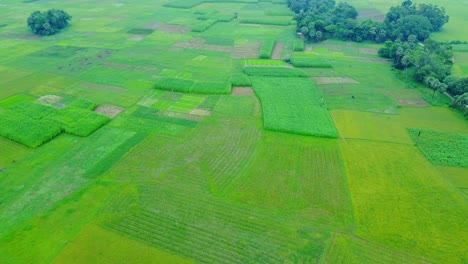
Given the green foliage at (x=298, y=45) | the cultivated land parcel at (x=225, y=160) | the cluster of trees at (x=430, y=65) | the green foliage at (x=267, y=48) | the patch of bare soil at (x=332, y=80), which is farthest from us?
the green foliage at (x=298, y=45)

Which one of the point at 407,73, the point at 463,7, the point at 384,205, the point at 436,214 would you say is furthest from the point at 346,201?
the point at 463,7

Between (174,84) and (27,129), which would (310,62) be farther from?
(27,129)

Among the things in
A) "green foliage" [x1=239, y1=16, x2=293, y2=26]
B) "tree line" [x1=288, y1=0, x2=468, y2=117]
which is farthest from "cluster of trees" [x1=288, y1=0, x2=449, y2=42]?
"green foliage" [x1=239, y1=16, x2=293, y2=26]

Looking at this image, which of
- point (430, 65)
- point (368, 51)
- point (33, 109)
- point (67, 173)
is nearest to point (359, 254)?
point (67, 173)

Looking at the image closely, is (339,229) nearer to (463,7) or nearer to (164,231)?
(164,231)

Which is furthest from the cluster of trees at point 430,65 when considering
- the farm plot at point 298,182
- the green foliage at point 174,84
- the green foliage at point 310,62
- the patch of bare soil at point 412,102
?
the green foliage at point 174,84

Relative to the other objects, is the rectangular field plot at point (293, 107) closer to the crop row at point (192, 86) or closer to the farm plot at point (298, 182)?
the farm plot at point (298, 182)

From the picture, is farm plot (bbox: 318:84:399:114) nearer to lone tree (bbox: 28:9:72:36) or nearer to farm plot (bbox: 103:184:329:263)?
farm plot (bbox: 103:184:329:263)
